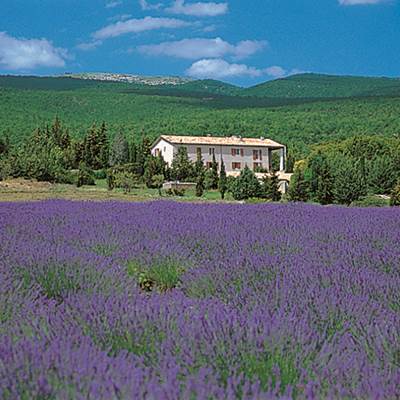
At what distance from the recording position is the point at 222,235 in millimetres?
4848

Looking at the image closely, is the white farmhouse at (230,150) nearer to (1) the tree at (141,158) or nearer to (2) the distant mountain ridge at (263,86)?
(1) the tree at (141,158)

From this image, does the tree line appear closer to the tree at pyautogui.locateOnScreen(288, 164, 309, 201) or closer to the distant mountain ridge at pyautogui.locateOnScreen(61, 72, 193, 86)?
the tree at pyautogui.locateOnScreen(288, 164, 309, 201)

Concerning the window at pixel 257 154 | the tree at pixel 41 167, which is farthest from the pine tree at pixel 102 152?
the window at pixel 257 154

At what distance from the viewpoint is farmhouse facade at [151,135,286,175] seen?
56625 millimetres

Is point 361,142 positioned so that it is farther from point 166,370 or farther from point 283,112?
point 166,370

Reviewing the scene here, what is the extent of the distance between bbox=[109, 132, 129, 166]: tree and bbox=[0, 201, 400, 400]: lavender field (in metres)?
43.6

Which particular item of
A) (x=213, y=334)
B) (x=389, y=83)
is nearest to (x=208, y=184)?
(x=213, y=334)

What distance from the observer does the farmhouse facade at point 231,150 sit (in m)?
56.6

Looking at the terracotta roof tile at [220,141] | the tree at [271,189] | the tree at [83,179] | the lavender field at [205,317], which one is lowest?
the tree at [271,189]

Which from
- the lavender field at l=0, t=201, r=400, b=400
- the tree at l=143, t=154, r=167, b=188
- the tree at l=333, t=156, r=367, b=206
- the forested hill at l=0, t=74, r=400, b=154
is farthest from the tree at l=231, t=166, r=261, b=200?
the forested hill at l=0, t=74, r=400, b=154

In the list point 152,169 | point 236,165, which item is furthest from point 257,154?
point 152,169

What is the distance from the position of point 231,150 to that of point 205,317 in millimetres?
56616

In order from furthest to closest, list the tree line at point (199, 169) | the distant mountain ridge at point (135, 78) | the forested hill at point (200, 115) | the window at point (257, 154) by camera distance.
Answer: the distant mountain ridge at point (135, 78) → the forested hill at point (200, 115) → the window at point (257, 154) → the tree line at point (199, 169)

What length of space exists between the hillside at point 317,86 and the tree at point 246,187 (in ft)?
322
